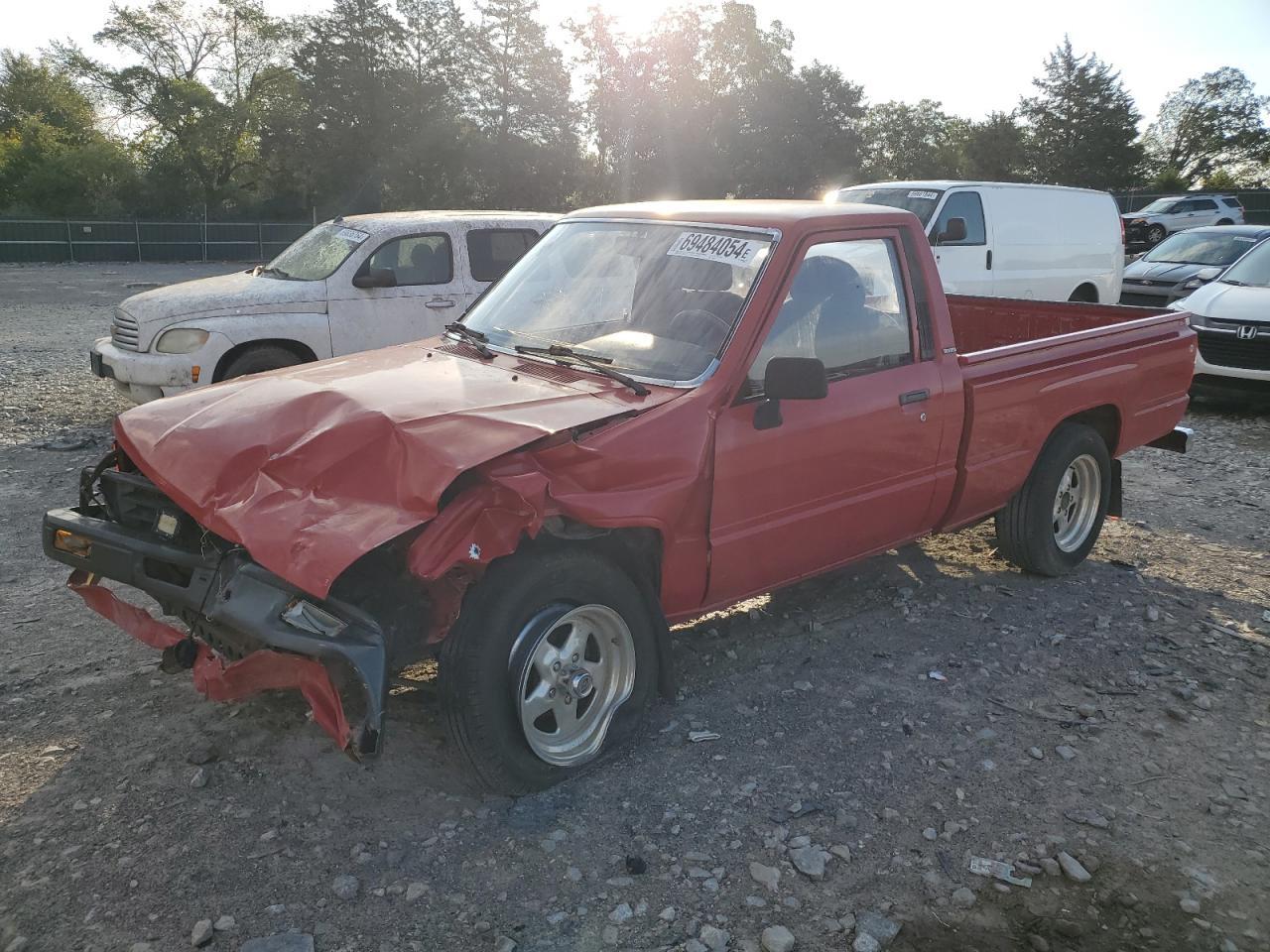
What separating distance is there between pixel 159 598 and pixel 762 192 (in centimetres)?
4718

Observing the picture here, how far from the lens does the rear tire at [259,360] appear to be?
821 centimetres

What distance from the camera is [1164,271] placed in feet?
46.8

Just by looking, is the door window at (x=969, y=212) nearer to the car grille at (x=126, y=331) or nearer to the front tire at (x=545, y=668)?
the car grille at (x=126, y=331)

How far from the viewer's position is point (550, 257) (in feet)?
15.5

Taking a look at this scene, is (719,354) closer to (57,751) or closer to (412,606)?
(412,606)

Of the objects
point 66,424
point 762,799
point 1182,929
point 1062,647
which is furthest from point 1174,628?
point 66,424

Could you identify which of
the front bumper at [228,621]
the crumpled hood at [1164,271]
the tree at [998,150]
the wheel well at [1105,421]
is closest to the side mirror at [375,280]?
the front bumper at [228,621]

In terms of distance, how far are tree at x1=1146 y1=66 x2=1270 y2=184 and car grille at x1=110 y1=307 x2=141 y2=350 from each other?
71392 mm

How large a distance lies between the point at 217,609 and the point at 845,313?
273cm

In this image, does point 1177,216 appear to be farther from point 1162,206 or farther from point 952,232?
point 952,232

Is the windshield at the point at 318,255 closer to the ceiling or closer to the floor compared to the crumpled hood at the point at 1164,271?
closer to the ceiling

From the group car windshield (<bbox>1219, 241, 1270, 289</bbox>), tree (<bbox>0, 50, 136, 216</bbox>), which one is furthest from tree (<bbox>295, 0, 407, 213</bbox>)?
car windshield (<bbox>1219, 241, 1270, 289</bbox>)

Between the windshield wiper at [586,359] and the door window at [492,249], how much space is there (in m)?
5.02

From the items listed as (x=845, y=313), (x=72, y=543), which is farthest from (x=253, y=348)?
(x=845, y=313)
